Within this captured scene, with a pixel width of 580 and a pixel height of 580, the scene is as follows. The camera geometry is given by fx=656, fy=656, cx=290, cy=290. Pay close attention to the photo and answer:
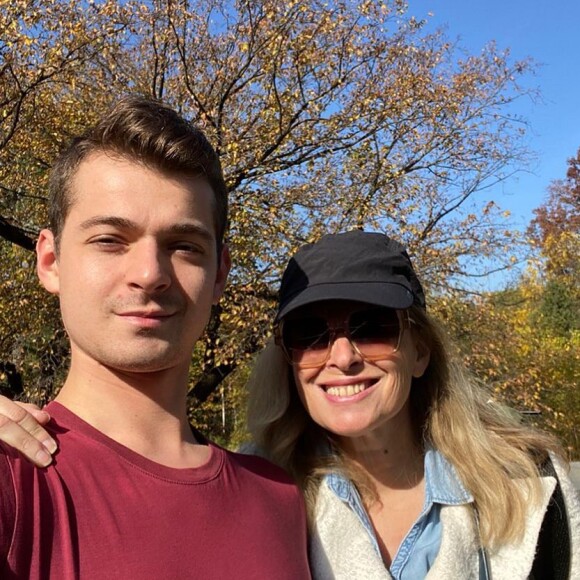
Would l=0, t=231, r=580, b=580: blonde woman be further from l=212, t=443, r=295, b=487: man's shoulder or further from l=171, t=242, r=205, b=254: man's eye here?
l=171, t=242, r=205, b=254: man's eye

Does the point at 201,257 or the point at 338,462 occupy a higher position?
the point at 201,257

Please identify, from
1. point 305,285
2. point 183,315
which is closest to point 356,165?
point 305,285

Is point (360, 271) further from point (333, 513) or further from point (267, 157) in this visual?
point (267, 157)

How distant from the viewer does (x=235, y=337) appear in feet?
22.9

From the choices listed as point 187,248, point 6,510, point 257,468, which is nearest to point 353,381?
point 257,468

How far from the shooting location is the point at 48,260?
5.44 ft

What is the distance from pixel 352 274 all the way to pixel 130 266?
0.76 metres

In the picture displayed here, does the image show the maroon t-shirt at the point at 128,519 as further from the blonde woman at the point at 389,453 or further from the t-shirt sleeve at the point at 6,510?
the blonde woman at the point at 389,453

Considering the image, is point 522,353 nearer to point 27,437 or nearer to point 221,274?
point 221,274

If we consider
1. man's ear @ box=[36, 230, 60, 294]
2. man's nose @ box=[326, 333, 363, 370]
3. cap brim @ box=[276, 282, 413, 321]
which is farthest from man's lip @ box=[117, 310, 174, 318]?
man's nose @ box=[326, 333, 363, 370]

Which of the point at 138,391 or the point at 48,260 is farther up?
the point at 48,260

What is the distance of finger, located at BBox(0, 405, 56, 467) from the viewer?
129 cm

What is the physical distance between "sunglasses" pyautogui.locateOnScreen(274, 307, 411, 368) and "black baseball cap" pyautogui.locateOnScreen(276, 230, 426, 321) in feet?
0.27

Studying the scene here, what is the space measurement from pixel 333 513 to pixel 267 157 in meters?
5.56
